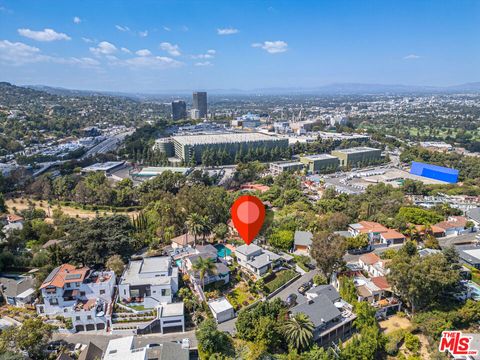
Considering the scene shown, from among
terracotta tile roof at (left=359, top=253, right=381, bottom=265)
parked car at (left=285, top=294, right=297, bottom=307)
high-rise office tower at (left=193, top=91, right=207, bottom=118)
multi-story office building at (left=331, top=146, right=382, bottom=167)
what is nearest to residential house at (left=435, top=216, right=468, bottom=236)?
terracotta tile roof at (left=359, top=253, right=381, bottom=265)

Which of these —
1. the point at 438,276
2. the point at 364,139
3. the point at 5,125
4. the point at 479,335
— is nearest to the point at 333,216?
the point at 438,276

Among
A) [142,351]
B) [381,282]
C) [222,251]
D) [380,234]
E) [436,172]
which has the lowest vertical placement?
[222,251]

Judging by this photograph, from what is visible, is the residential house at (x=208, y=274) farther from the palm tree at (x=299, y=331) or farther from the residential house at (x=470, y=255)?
the residential house at (x=470, y=255)

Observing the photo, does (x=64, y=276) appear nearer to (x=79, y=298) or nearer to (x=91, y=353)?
(x=79, y=298)

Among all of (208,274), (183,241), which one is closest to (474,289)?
(208,274)

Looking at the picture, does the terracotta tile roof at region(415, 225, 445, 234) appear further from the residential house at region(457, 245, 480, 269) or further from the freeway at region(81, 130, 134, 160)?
the freeway at region(81, 130, 134, 160)

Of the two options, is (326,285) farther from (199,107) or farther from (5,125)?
(199,107)

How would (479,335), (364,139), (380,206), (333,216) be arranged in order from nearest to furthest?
1. (479,335)
2. (333,216)
3. (380,206)
4. (364,139)
